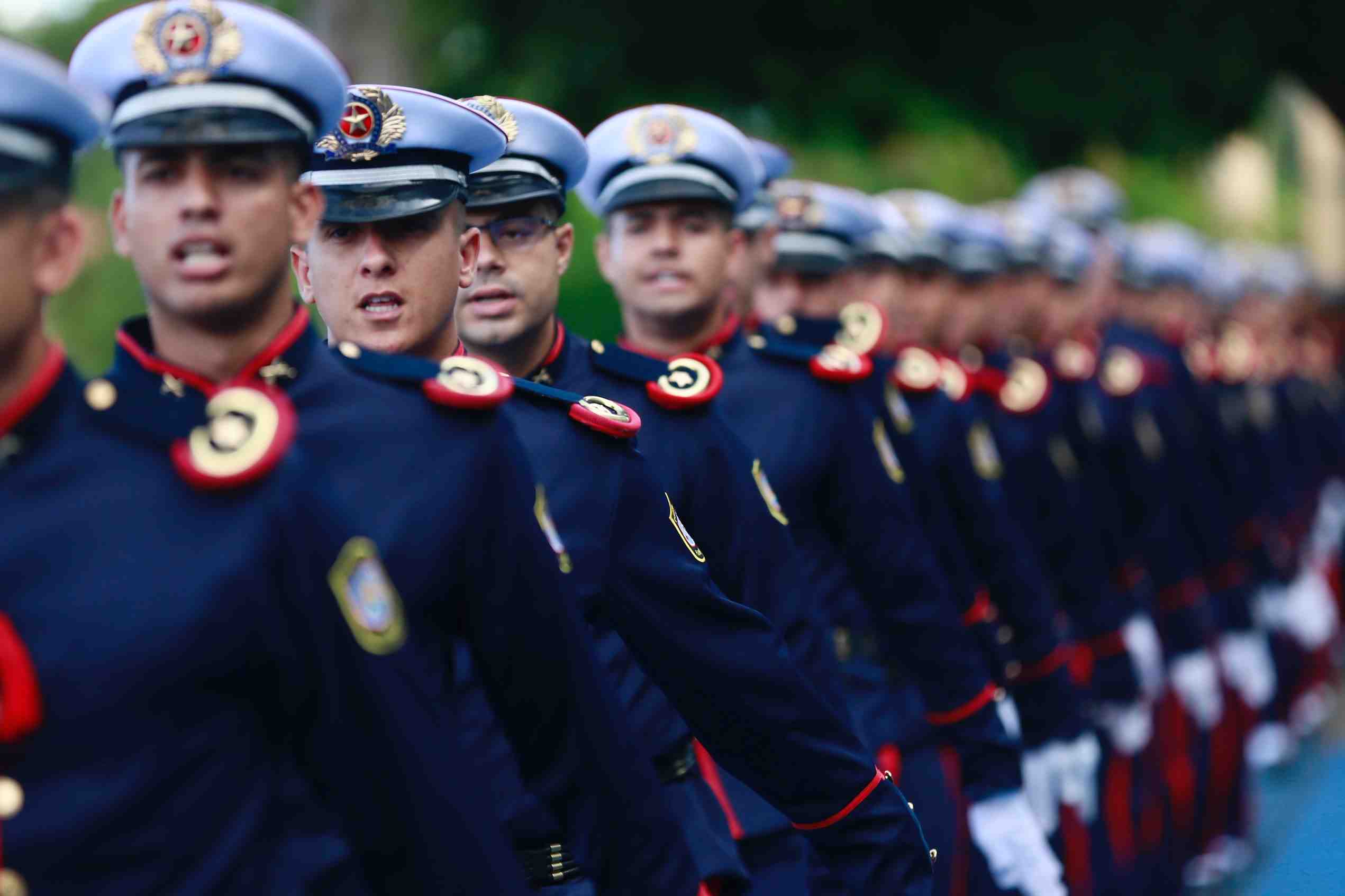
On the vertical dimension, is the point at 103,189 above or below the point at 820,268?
above

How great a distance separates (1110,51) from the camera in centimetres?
1459

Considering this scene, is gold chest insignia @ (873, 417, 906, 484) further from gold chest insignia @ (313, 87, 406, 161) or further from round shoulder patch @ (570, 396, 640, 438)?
gold chest insignia @ (313, 87, 406, 161)

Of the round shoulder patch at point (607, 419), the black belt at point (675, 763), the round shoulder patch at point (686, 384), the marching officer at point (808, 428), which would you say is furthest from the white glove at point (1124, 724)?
the round shoulder patch at point (607, 419)

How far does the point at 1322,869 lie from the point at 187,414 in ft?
9.48

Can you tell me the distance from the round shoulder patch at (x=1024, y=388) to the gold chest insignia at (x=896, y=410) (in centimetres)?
187

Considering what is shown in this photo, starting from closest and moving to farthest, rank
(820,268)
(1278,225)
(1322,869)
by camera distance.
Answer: (1322,869), (820,268), (1278,225)

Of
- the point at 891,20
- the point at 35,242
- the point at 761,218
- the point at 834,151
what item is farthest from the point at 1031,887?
the point at 891,20

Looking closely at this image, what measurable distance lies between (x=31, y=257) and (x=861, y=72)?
37.1 feet

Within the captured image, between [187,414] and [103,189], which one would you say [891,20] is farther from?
[187,414]

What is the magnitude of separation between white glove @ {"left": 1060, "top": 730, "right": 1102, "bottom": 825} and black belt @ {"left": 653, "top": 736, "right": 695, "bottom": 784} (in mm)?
2772

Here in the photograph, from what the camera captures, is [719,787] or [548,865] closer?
[548,865]

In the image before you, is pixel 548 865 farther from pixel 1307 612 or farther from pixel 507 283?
pixel 1307 612

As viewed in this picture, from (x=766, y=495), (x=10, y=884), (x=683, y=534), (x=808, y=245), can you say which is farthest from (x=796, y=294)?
(x=10, y=884)

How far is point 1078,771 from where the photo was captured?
636 centimetres
